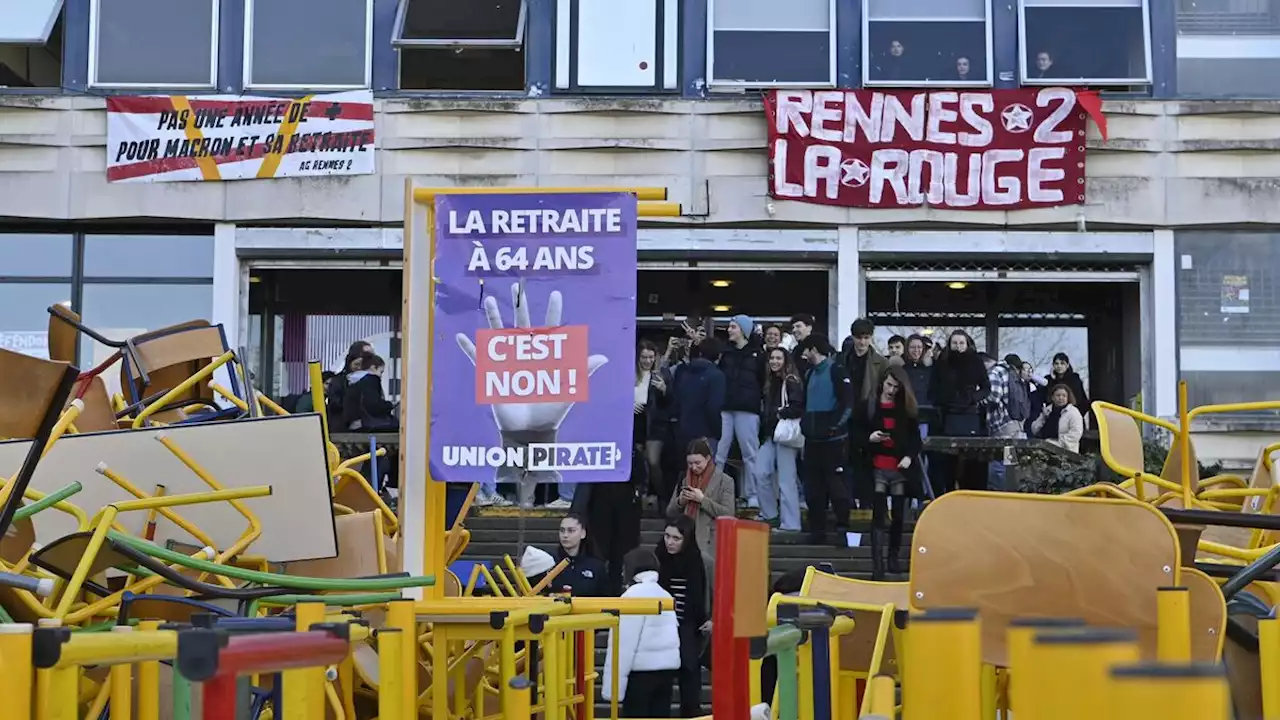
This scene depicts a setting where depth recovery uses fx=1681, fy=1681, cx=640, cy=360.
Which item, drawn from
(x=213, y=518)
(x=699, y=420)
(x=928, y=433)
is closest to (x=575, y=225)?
(x=213, y=518)

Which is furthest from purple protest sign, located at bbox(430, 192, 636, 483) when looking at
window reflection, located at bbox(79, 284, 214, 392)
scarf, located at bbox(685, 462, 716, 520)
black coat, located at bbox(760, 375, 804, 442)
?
window reflection, located at bbox(79, 284, 214, 392)

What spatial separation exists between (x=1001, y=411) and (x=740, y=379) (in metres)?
3.43

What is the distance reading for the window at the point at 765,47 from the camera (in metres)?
18.4

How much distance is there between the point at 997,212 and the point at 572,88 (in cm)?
481

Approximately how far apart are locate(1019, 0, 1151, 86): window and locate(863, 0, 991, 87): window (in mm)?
458

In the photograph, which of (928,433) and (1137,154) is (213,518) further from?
(1137,154)

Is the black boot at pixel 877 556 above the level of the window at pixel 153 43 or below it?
below

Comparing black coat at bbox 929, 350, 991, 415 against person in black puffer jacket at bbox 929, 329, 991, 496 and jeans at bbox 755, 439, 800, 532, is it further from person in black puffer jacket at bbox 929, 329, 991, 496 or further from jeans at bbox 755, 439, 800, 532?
jeans at bbox 755, 439, 800, 532

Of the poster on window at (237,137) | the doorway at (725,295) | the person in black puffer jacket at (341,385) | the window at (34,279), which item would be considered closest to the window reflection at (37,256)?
the window at (34,279)

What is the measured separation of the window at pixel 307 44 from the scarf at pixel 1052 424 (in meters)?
8.16

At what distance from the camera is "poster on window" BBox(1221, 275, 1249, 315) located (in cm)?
1812

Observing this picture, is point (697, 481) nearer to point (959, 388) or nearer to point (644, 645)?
point (644, 645)

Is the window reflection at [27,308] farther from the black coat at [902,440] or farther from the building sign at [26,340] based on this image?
the black coat at [902,440]

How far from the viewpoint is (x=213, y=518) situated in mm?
5750
